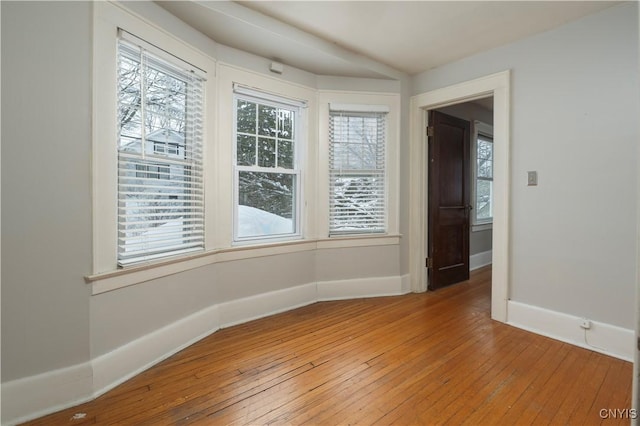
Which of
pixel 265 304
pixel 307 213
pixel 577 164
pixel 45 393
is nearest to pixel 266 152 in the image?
pixel 307 213

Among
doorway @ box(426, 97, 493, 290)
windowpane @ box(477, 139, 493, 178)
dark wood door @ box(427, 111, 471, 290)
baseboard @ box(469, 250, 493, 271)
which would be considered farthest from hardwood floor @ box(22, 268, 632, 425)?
windowpane @ box(477, 139, 493, 178)

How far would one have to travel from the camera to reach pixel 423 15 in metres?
2.28

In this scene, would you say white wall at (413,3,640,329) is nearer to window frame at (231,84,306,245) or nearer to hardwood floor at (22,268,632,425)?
hardwood floor at (22,268,632,425)

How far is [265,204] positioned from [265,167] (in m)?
0.36

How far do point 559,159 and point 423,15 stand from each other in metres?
1.60

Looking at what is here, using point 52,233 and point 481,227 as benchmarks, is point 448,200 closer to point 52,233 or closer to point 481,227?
point 481,227

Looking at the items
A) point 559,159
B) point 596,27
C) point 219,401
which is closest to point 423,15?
point 596,27

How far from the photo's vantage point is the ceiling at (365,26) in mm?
2143

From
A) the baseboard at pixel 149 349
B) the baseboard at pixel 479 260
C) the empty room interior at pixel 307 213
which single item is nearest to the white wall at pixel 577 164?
the empty room interior at pixel 307 213

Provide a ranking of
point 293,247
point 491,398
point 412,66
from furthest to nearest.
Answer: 1. point 412,66
2. point 293,247
3. point 491,398

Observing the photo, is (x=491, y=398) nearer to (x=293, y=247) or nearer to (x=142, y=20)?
(x=293, y=247)

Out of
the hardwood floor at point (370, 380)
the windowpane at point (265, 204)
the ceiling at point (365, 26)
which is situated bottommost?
the hardwood floor at point (370, 380)

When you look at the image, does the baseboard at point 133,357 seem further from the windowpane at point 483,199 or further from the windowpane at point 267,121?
the windowpane at point 483,199

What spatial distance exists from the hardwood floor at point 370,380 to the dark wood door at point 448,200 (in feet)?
3.61
